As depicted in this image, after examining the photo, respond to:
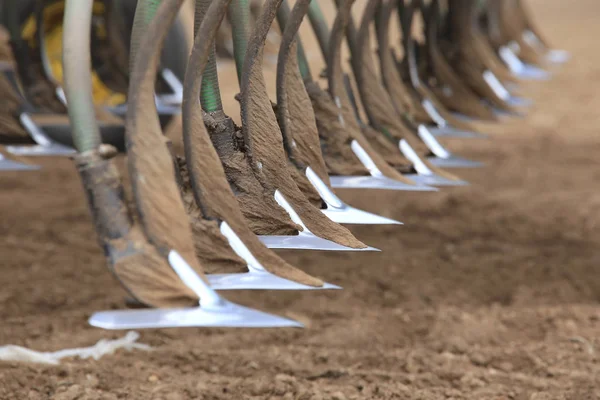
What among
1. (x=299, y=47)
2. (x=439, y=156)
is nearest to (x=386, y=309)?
(x=439, y=156)

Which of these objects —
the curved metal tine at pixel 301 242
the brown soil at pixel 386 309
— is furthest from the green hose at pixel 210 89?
the brown soil at pixel 386 309

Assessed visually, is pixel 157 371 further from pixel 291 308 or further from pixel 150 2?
pixel 150 2

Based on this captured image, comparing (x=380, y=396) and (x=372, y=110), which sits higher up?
(x=372, y=110)

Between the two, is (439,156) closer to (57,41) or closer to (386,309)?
(386,309)

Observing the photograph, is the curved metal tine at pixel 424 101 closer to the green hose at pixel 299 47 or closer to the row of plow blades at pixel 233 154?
the row of plow blades at pixel 233 154

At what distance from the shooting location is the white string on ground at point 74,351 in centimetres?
223

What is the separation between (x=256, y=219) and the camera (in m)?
1.71

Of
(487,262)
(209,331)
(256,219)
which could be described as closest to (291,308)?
(209,331)

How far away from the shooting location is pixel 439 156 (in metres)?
2.64

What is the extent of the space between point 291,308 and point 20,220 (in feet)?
5.88

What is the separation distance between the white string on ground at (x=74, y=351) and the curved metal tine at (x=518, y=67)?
2217mm

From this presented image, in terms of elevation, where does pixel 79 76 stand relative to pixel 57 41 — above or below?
below

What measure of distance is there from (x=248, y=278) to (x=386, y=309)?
140 centimetres

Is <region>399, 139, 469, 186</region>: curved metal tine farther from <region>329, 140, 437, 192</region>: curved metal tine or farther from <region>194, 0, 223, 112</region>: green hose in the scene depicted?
<region>194, 0, 223, 112</region>: green hose
